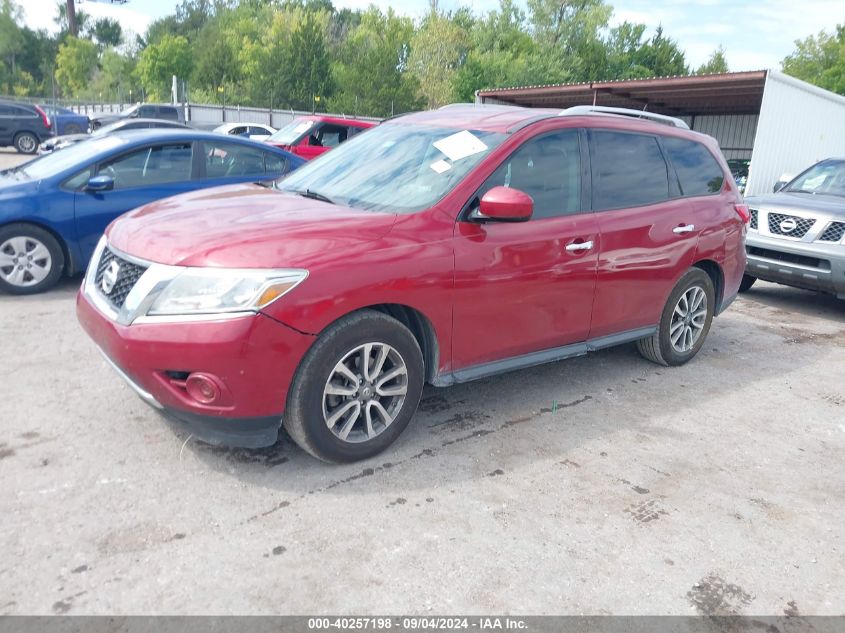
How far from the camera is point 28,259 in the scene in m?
6.12

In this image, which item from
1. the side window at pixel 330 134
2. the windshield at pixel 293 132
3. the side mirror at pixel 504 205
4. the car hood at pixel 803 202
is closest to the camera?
the side mirror at pixel 504 205

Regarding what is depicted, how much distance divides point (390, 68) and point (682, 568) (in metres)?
52.9

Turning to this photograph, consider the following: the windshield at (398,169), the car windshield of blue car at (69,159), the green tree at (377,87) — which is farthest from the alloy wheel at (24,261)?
the green tree at (377,87)

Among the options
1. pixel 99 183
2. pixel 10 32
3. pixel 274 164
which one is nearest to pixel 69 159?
pixel 99 183

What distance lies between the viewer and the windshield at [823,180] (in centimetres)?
841

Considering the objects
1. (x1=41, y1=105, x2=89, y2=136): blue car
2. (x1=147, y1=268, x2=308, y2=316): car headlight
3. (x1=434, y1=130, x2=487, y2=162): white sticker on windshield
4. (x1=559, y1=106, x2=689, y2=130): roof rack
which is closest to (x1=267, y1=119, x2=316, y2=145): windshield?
(x1=559, y1=106, x2=689, y2=130): roof rack

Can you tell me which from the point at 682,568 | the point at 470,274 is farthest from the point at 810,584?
the point at 470,274

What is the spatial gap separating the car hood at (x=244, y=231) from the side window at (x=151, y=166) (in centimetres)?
291

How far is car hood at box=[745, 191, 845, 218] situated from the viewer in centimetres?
738

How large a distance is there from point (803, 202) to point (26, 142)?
23855 mm

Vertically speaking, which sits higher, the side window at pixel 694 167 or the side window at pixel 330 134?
the side window at pixel 694 167

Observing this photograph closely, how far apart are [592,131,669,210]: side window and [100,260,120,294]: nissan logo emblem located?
2.82 m

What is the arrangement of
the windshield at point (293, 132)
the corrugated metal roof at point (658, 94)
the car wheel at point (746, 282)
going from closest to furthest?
the car wheel at point (746, 282) → the windshield at point (293, 132) → the corrugated metal roof at point (658, 94)

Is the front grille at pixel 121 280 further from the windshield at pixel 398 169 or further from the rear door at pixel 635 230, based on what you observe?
the rear door at pixel 635 230
